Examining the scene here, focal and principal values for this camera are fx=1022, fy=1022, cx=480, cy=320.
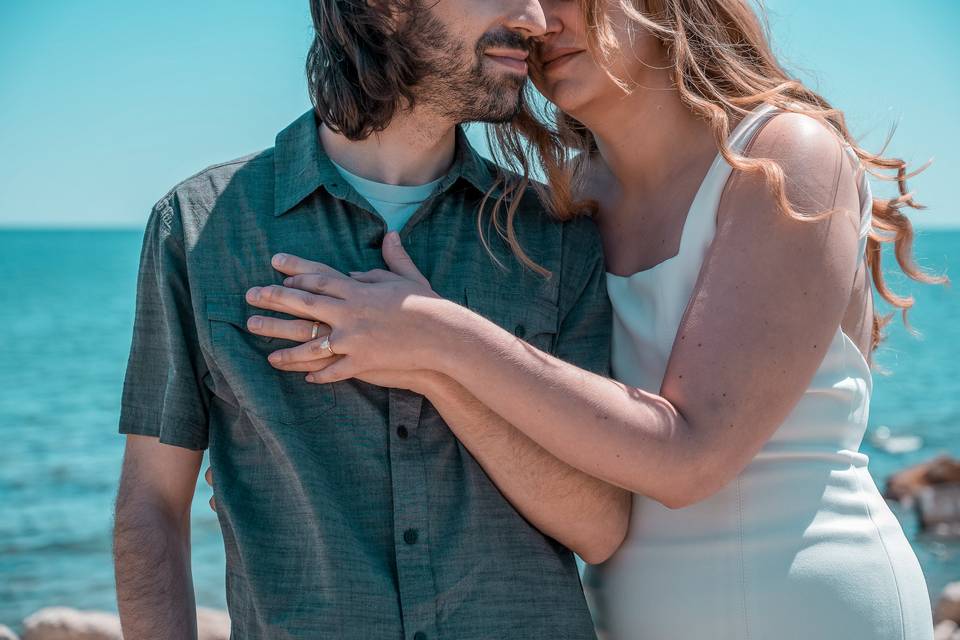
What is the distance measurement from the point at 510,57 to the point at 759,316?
2.87ft

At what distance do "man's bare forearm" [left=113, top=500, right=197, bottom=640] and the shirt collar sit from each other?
71 cm

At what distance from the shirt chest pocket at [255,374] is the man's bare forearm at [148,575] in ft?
1.14

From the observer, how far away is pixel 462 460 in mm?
2135

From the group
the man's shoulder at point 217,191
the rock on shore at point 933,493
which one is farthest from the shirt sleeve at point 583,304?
the rock on shore at point 933,493

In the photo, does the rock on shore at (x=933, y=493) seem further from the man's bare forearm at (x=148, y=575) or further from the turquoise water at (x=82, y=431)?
the man's bare forearm at (x=148, y=575)

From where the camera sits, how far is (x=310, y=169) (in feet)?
7.34

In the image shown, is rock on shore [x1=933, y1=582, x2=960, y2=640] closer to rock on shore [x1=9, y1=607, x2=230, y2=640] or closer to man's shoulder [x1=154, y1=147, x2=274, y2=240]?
rock on shore [x1=9, y1=607, x2=230, y2=640]

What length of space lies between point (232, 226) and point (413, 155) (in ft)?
1.52

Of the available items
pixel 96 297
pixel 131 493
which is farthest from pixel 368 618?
pixel 96 297

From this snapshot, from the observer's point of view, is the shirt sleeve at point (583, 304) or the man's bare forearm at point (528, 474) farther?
the shirt sleeve at point (583, 304)

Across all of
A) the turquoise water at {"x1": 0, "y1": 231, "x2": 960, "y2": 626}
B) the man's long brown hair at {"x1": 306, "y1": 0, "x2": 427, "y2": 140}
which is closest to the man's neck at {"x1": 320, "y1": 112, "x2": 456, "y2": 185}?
the man's long brown hair at {"x1": 306, "y1": 0, "x2": 427, "y2": 140}

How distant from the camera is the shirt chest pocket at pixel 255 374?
2.04m

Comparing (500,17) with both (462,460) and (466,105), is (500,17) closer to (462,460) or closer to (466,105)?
(466,105)

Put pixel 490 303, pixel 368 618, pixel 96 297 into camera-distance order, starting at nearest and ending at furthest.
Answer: pixel 368 618 < pixel 490 303 < pixel 96 297
